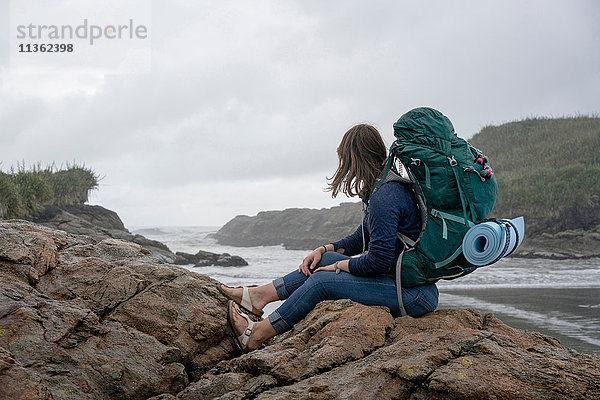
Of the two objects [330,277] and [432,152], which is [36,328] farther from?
[432,152]

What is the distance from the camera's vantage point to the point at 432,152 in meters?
2.98

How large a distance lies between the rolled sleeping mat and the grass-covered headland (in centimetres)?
1278

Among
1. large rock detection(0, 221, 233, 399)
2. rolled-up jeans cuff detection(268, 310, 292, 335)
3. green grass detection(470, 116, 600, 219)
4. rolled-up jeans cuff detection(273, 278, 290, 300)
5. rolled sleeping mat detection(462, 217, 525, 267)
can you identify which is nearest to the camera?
large rock detection(0, 221, 233, 399)

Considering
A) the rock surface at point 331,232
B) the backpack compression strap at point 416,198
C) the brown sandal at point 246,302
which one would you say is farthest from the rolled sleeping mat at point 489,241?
the rock surface at point 331,232

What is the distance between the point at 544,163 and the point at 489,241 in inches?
1244

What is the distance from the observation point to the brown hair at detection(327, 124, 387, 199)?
133 inches

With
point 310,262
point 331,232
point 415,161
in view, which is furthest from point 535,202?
point 415,161

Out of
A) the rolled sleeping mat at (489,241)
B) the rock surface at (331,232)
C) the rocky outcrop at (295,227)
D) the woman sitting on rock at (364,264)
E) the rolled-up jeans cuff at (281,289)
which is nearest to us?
the rolled sleeping mat at (489,241)

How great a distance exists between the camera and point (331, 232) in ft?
104

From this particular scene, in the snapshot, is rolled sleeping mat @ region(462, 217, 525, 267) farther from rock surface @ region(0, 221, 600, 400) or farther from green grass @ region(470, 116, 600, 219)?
green grass @ region(470, 116, 600, 219)

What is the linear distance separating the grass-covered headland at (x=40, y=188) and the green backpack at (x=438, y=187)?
12390 mm

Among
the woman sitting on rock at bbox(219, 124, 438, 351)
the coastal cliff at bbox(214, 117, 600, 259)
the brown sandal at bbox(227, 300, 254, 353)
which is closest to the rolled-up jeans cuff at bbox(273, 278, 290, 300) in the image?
the woman sitting on rock at bbox(219, 124, 438, 351)

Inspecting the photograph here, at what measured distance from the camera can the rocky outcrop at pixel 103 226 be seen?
13.9m

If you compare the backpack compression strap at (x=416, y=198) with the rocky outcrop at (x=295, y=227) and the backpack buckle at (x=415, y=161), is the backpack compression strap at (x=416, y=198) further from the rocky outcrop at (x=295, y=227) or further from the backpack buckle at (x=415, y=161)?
the rocky outcrop at (x=295, y=227)
